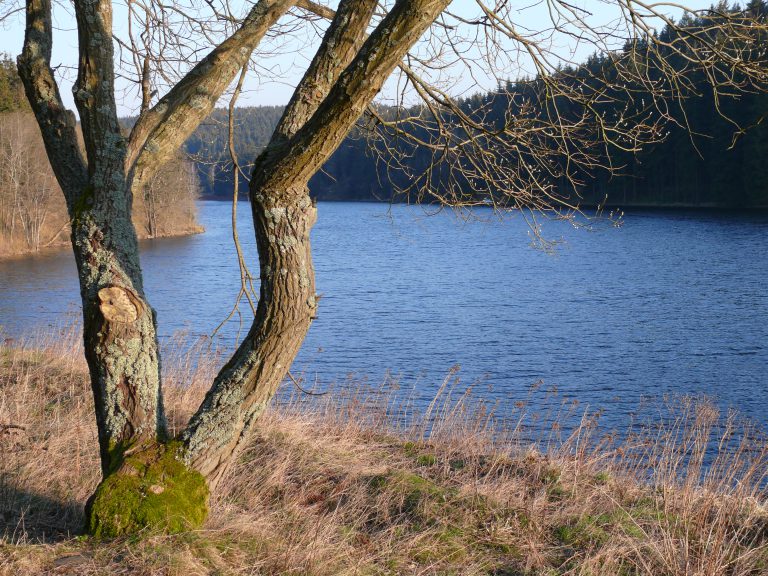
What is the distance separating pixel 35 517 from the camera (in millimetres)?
3865

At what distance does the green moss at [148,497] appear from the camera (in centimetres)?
338

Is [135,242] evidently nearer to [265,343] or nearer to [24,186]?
[265,343]

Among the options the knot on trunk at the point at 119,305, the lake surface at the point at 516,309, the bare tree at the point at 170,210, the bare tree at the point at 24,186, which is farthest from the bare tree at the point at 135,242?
the bare tree at the point at 170,210

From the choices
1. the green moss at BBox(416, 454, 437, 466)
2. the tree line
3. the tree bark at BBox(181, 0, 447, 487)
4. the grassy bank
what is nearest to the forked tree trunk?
the tree bark at BBox(181, 0, 447, 487)

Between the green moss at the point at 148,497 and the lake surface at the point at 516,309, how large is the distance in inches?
111

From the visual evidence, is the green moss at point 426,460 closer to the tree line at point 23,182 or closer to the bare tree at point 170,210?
the tree line at point 23,182

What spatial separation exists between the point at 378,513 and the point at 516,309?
16.6m

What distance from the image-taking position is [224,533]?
3559 mm

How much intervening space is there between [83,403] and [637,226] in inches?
1597

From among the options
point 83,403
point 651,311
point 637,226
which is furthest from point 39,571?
point 637,226

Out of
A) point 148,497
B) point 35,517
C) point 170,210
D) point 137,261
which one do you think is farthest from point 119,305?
point 170,210

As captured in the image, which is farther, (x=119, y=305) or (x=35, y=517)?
(x=35, y=517)

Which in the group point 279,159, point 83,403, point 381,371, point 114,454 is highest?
point 279,159

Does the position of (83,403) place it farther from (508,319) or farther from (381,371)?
(508,319)
